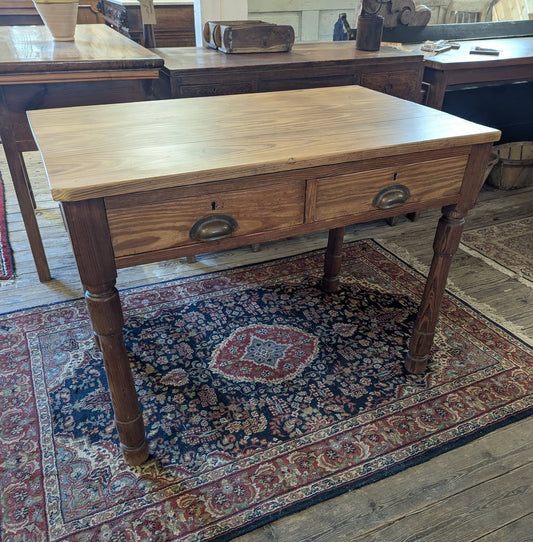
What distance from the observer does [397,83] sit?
8.04ft

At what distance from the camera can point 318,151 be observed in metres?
1.18

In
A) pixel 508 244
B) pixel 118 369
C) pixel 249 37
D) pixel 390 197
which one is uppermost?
pixel 249 37

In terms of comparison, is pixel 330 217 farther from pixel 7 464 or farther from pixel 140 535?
pixel 7 464

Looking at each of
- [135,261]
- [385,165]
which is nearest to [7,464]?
[135,261]

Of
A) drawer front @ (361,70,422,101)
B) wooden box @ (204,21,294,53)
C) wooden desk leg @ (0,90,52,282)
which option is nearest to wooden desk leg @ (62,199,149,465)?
wooden desk leg @ (0,90,52,282)

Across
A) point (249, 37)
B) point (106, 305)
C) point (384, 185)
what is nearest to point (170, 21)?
point (249, 37)

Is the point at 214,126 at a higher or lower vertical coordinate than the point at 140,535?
higher

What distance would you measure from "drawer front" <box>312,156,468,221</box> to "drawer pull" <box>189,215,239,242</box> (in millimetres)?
237

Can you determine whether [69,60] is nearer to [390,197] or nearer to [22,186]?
[22,186]

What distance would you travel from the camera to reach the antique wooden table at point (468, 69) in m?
2.54

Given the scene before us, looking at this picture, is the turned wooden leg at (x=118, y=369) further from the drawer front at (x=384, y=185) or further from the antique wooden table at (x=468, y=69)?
the antique wooden table at (x=468, y=69)

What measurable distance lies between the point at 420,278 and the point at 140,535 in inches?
62.4

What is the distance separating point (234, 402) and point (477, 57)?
7.42 feet

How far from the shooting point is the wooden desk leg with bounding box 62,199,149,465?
101cm
